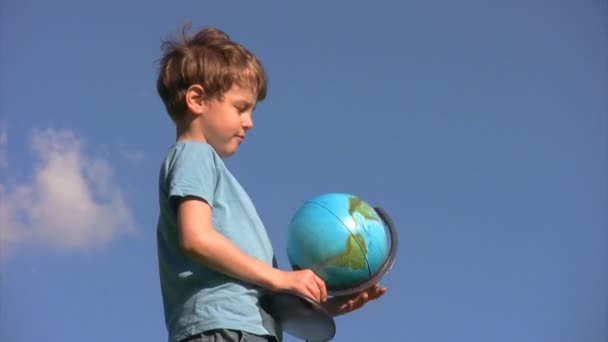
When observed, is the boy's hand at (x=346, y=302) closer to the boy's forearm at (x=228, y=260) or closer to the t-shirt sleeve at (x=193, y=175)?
the boy's forearm at (x=228, y=260)

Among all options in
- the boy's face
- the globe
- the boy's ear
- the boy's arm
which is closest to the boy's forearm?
the boy's arm

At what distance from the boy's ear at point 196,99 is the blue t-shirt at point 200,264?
0.64 ft

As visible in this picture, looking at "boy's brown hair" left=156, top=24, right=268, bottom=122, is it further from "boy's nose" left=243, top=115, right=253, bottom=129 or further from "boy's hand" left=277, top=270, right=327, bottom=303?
"boy's hand" left=277, top=270, right=327, bottom=303

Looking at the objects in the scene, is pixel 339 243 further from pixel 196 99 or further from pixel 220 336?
pixel 196 99

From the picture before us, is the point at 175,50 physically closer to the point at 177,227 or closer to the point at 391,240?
the point at 177,227

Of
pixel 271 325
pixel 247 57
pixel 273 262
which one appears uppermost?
pixel 247 57

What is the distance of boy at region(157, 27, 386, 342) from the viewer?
3.13 m

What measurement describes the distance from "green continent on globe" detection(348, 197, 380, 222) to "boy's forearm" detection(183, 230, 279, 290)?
28.9 inches

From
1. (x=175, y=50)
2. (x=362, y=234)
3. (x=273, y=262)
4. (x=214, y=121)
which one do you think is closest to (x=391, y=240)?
(x=362, y=234)

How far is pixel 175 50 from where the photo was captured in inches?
151

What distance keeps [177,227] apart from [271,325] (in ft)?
1.84

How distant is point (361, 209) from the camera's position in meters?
3.86

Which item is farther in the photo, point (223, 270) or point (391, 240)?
point (391, 240)

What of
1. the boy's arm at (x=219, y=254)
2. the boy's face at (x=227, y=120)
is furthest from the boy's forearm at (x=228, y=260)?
the boy's face at (x=227, y=120)
